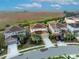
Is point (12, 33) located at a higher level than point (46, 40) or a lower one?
higher

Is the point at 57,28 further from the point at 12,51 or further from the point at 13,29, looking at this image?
the point at 12,51

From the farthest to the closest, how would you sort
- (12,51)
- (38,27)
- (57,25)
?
(57,25) < (38,27) < (12,51)

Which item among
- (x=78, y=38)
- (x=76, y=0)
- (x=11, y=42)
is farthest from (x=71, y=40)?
(x=11, y=42)

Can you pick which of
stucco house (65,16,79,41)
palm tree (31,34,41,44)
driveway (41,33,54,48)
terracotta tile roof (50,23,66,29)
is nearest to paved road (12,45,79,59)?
driveway (41,33,54,48)

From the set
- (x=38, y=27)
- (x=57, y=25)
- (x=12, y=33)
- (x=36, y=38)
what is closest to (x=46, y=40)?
(x=36, y=38)

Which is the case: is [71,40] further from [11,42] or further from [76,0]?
[11,42]

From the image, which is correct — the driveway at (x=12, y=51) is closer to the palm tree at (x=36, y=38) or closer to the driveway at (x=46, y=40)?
the palm tree at (x=36, y=38)

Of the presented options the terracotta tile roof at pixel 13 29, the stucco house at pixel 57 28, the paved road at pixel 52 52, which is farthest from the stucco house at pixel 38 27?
the paved road at pixel 52 52

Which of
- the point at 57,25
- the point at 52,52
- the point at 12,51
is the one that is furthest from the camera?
the point at 57,25

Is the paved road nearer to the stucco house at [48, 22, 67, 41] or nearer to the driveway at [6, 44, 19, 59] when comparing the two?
the driveway at [6, 44, 19, 59]
